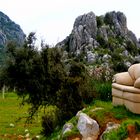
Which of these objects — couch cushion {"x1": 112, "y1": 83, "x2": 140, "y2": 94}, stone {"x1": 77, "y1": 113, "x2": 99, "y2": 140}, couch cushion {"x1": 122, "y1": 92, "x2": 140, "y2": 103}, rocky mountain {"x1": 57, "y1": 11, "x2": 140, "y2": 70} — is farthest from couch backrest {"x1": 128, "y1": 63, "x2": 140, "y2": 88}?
rocky mountain {"x1": 57, "y1": 11, "x2": 140, "y2": 70}

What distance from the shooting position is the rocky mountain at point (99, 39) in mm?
86125

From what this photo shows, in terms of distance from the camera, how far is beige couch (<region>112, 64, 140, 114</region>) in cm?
1327

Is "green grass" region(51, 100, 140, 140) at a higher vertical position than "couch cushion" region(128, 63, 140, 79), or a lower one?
lower

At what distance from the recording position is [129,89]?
44.5 feet

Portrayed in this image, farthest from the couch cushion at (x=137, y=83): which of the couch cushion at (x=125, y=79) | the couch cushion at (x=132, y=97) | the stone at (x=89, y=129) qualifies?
the stone at (x=89, y=129)

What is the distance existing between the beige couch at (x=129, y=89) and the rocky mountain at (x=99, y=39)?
66.0 metres

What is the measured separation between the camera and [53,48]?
2408 centimetres

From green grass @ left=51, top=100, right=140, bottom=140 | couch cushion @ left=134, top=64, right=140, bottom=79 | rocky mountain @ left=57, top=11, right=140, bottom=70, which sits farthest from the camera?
rocky mountain @ left=57, top=11, right=140, bottom=70

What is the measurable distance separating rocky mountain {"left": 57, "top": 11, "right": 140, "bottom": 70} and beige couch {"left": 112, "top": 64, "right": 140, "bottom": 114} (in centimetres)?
6601

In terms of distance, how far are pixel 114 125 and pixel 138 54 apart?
270 ft

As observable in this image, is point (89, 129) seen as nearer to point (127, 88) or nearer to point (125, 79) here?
point (127, 88)

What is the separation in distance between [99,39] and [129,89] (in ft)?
261

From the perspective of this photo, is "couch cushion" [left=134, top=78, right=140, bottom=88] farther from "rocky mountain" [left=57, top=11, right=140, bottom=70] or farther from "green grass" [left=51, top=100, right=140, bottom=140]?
"rocky mountain" [left=57, top=11, right=140, bottom=70]

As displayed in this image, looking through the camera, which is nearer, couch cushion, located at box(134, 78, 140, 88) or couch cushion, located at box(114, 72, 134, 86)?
couch cushion, located at box(134, 78, 140, 88)
